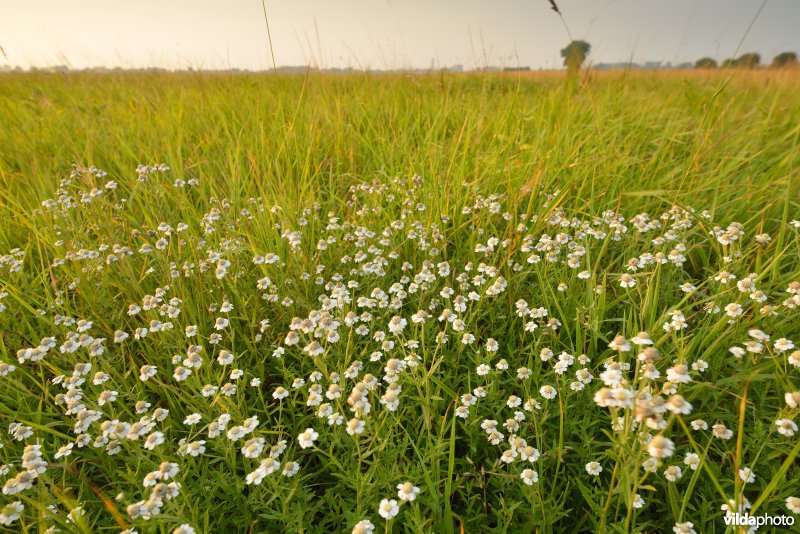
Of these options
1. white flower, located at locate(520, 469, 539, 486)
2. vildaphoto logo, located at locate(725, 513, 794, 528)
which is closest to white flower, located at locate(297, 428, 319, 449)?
white flower, located at locate(520, 469, 539, 486)

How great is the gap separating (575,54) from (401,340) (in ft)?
15.3

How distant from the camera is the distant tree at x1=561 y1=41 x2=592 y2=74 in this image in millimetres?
4930

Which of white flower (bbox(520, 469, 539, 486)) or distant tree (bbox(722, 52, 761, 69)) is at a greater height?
distant tree (bbox(722, 52, 761, 69))

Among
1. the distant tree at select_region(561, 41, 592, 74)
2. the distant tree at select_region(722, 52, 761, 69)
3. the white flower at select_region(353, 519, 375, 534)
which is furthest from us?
the distant tree at select_region(561, 41, 592, 74)

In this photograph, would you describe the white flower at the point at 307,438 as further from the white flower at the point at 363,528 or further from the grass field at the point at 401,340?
the white flower at the point at 363,528

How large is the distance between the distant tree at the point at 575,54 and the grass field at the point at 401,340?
0.85m

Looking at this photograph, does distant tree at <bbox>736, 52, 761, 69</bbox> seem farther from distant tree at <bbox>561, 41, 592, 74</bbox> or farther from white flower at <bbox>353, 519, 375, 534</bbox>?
white flower at <bbox>353, 519, 375, 534</bbox>

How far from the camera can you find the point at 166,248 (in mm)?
2840

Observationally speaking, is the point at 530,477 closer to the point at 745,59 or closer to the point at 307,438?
the point at 307,438

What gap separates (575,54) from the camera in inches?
195

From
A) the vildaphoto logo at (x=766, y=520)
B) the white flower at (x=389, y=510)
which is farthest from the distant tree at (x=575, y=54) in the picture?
the white flower at (x=389, y=510)

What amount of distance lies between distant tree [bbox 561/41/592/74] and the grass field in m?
0.85

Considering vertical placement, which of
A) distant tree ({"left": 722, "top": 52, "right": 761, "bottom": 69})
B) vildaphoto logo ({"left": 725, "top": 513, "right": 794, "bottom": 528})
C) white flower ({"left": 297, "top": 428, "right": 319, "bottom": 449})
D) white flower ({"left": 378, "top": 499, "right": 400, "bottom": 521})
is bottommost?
vildaphoto logo ({"left": 725, "top": 513, "right": 794, "bottom": 528})

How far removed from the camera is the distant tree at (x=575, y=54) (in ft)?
16.2
